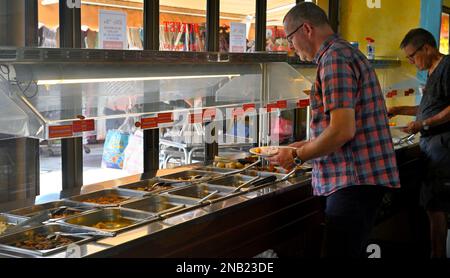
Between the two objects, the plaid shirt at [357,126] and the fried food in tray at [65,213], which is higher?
the plaid shirt at [357,126]

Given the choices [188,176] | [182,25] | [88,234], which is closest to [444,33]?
[182,25]

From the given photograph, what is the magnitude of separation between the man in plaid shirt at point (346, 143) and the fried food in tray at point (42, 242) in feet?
3.60

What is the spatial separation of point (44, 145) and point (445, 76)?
9.32 feet

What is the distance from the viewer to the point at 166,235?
8.50ft

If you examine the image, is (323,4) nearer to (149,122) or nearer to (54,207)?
(149,122)

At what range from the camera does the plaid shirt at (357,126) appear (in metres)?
2.68

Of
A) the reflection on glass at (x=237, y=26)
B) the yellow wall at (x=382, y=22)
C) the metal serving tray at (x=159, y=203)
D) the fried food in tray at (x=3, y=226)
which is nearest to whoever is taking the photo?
the fried food in tray at (x=3, y=226)

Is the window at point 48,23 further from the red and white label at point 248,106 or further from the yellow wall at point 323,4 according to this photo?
the yellow wall at point 323,4

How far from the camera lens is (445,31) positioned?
22.6 ft

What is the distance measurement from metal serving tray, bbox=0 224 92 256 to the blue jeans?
3.59 feet

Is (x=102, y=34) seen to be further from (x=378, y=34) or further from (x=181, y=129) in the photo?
(x=378, y=34)

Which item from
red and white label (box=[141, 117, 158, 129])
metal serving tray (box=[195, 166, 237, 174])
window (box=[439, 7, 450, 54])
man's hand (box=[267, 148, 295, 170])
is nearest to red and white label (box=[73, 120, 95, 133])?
red and white label (box=[141, 117, 158, 129])

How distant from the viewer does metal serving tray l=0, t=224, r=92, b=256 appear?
89.4 inches

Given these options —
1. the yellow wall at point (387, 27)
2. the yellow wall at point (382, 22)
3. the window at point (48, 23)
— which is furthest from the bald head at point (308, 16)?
the yellow wall at point (382, 22)
